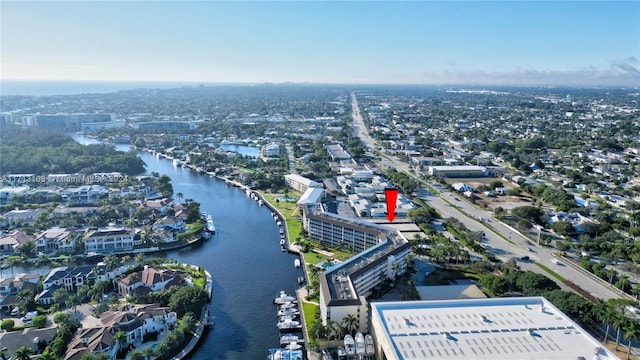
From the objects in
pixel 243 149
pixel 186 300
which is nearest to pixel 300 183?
pixel 186 300

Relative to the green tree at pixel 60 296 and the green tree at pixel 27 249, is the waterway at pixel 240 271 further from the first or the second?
the green tree at pixel 27 249

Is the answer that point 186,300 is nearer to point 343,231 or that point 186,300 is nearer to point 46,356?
point 46,356

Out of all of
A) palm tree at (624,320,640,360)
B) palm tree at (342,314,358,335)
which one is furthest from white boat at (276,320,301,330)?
palm tree at (624,320,640,360)

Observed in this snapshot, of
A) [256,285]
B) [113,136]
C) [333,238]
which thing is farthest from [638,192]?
[113,136]

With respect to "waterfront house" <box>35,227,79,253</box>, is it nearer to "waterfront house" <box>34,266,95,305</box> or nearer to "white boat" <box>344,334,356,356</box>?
"waterfront house" <box>34,266,95,305</box>

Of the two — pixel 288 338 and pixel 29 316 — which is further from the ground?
pixel 29 316

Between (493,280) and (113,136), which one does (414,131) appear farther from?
(493,280)
